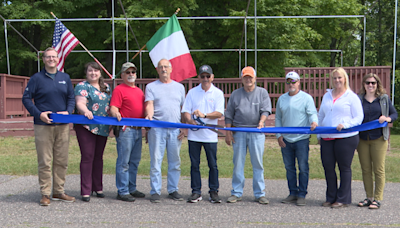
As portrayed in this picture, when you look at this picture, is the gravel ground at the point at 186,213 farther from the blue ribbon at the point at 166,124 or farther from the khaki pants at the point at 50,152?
the blue ribbon at the point at 166,124

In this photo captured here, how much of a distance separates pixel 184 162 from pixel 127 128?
11.8 ft

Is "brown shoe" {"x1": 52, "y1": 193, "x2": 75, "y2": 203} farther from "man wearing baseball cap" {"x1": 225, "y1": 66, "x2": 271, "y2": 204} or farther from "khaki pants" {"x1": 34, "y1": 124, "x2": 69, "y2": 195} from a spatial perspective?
"man wearing baseball cap" {"x1": 225, "y1": 66, "x2": 271, "y2": 204}

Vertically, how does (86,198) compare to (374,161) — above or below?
below

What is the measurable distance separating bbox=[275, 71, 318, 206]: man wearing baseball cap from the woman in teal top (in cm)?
247

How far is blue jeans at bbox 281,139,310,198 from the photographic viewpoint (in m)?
5.84

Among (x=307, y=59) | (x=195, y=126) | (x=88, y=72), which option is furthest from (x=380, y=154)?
(x=307, y=59)

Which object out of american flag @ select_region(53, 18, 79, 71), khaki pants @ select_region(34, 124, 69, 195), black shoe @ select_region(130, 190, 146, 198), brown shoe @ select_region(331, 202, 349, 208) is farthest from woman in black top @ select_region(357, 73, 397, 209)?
american flag @ select_region(53, 18, 79, 71)

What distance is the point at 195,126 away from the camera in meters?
5.86

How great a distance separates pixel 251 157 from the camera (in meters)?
5.94

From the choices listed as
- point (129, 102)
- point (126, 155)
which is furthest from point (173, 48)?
point (126, 155)

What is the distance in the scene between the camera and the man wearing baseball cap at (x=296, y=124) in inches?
229

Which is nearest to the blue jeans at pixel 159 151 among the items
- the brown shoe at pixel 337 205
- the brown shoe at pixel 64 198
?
the brown shoe at pixel 64 198

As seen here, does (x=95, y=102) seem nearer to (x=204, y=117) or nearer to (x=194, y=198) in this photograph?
(x=204, y=117)

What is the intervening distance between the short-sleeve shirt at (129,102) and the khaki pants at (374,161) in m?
3.05
